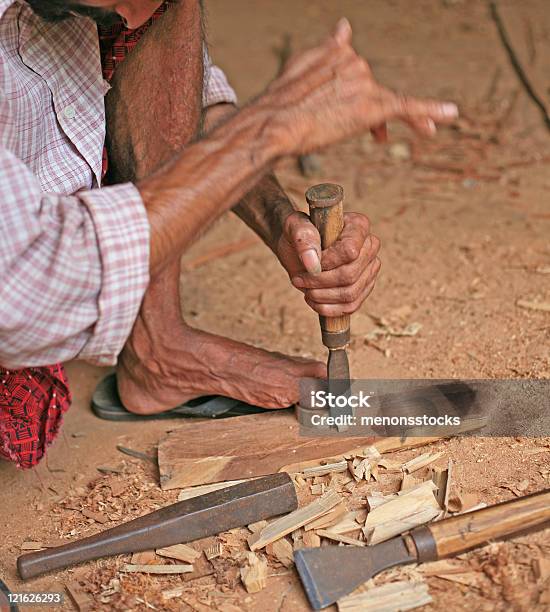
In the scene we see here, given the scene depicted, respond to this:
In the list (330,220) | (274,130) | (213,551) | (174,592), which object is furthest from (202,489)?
(274,130)

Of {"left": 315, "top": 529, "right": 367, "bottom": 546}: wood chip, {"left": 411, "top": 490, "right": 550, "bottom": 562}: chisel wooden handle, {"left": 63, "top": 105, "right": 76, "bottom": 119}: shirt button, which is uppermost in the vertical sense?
{"left": 63, "top": 105, "right": 76, "bottom": 119}: shirt button

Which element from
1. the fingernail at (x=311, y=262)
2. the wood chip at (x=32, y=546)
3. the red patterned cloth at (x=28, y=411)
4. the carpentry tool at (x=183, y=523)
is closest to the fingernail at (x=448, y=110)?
the fingernail at (x=311, y=262)

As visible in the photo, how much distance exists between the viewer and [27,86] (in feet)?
7.28

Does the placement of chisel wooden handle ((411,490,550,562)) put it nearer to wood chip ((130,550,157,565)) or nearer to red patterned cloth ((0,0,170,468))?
wood chip ((130,550,157,565))

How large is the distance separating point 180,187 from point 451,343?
4.29ft

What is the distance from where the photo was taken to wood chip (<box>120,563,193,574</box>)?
2.04 m

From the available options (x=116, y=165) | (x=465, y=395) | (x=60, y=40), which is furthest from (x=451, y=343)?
(x=60, y=40)

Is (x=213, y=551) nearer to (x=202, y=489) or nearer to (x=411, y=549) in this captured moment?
(x=202, y=489)

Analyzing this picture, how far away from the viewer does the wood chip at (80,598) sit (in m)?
1.97

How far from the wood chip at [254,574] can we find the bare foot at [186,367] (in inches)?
20.8

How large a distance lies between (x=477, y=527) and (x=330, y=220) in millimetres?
811

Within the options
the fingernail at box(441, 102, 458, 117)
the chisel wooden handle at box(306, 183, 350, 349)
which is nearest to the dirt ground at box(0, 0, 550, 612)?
the chisel wooden handle at box(306, 183, 350, 349)

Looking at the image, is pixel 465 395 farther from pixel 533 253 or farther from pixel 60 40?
pixel 60 40

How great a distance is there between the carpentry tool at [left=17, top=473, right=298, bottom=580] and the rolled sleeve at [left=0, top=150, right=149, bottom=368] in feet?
1.61
